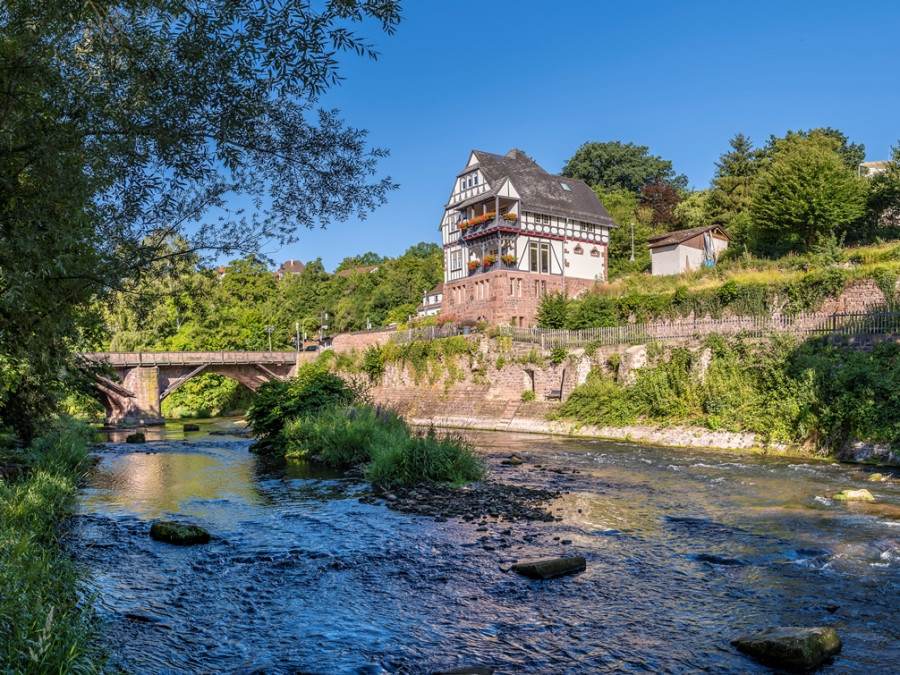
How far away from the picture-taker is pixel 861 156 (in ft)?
177

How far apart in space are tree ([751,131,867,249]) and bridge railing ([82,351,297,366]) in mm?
36612

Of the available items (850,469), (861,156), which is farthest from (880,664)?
(861,156)

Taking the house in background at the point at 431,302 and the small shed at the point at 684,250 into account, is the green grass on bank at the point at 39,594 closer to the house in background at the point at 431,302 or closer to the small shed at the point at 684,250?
the small shed at the point at 684,250

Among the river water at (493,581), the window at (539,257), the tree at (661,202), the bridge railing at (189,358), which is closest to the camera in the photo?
the river water at (493,581)

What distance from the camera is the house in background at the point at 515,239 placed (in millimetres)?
44156

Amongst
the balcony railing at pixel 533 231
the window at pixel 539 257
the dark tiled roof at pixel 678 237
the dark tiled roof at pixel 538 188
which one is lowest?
the window at pixel 539 257

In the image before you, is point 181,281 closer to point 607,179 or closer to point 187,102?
point 187,102

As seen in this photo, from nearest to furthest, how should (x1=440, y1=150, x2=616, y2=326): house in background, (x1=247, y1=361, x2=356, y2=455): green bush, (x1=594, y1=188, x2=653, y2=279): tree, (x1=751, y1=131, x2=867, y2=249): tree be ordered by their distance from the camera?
(x1=247, y1=361, x2=356, y2=455): green bush
(x1=751, y1=131, x2=867, y2=249): tree
(x1=440, y1=150, x2=616, y2=326): house in background
(x1=594, y1=188, x2=653, y2=279): tree

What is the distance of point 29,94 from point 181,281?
2642 mm

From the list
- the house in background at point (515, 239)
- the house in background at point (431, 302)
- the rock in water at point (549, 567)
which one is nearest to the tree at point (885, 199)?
the house in background at point (515, 239)

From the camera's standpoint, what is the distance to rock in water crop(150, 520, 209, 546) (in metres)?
10.1

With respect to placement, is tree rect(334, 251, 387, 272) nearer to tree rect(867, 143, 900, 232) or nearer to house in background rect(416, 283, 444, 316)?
house in background rect(416, 283, 444, 316)

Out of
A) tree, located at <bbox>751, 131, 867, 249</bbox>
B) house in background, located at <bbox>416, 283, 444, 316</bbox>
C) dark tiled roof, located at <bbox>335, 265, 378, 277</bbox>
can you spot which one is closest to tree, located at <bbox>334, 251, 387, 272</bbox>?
dark tiled roof, located at <bbox>335, 265, 378, 277</bbox>

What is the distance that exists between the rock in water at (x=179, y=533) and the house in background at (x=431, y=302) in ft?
190
